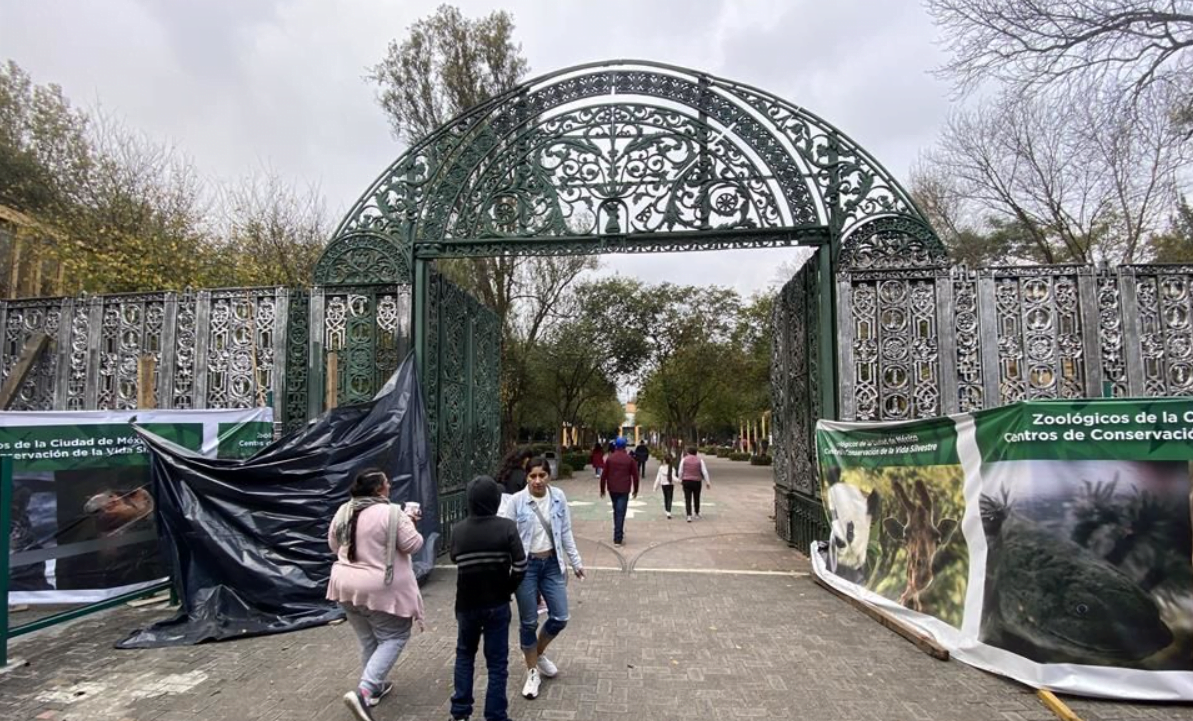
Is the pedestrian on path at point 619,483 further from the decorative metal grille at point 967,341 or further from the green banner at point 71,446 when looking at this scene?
the green banner at point 71,446

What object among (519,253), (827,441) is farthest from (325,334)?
(827,441)

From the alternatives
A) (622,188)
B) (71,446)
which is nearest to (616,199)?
(622,188)

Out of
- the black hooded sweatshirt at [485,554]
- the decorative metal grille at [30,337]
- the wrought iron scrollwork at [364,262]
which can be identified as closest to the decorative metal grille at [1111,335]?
the black hooded sweatshirt at [485,554]

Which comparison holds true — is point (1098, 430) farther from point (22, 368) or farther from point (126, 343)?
point (22, 368)

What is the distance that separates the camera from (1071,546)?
157 inches

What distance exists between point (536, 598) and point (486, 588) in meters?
0.90

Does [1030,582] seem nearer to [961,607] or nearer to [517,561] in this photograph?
[961,607]

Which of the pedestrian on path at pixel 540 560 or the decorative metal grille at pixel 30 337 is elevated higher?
the decorative metal grille at pixel 30 337

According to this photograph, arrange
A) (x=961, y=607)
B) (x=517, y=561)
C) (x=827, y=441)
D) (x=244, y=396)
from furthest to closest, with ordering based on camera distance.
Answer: (x=244, y=396) < (x=827, y=441) < (x=961, y=607) < (x=517, y=561)

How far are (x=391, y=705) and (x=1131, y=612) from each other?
4.76 meters

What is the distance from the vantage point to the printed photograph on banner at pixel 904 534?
4676 mm

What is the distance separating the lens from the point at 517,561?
351 centimetres

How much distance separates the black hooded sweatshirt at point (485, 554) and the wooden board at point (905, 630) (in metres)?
3.35

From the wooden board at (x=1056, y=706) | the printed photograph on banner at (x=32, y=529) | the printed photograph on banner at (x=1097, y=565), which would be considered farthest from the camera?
the printed photograph on banner at (x=32, y=529)
